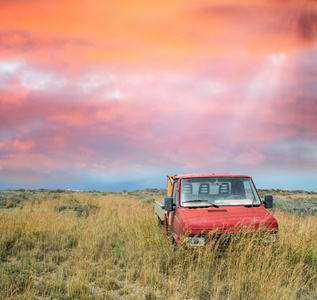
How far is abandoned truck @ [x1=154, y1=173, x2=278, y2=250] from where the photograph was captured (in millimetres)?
6033

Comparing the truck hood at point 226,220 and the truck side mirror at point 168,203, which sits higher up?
the truck side mirror at point 168,203

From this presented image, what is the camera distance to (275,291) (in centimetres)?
510

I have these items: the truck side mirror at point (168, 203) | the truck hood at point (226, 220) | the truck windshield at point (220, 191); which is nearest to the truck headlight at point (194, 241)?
the truck hood at point (226, 220)

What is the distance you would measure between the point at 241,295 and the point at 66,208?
16.3 metres

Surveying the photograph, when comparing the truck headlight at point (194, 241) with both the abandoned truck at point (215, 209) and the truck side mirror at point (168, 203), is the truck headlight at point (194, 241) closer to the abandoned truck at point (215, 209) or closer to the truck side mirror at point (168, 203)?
the abandoned truck at point (215, 209)

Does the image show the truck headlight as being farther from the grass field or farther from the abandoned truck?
the grass field

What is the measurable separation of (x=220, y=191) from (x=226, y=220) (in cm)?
135

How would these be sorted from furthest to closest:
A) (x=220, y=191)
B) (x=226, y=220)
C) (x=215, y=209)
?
(x=220, y=191) < (x=215, y=209) < (x=226, y=220)

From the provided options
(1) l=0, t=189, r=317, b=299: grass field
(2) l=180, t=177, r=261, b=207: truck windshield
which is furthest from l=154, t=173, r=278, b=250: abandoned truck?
(1) l=0, t=189, r=317, b=299: grass field

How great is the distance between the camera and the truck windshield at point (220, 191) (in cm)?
715

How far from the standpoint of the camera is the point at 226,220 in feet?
20.3

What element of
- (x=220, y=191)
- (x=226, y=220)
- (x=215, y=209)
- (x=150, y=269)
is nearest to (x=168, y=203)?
(x=215, y=209)

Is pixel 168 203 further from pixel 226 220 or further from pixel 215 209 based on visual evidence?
pixel 226 220

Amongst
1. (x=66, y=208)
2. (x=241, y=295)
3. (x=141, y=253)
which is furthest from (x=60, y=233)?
(x=66, y=208)
